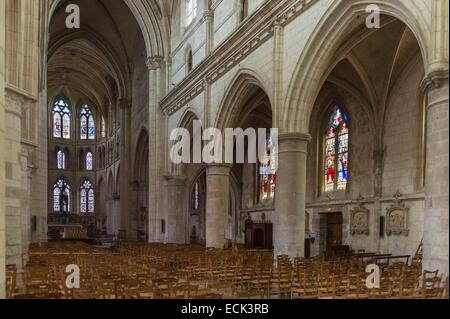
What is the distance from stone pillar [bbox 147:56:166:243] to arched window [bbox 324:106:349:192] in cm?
1141

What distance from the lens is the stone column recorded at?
8438 millimetres

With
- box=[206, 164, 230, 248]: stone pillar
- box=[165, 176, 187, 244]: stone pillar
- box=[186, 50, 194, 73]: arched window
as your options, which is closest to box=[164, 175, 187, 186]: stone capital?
box=[165, 176, 187, 244]: stone pillar

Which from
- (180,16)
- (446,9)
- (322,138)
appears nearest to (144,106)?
(180,16)

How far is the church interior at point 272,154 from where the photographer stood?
8.80m

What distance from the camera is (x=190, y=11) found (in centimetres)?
2731

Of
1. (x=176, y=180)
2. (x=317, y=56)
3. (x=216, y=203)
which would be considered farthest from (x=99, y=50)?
(x=317, y=56)

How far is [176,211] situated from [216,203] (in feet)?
25.6

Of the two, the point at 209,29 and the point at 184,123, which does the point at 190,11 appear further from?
the point at 184,123

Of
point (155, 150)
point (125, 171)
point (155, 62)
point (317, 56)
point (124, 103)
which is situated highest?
point (155, 62)

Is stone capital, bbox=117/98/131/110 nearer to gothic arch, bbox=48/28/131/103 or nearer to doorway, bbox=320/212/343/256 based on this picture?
gothic arch, bbox=48/28/131/103

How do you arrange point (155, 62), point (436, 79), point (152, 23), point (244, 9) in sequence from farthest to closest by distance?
point (155, 62)
point (152, 23)
point (244, 9)
point (436, 79)

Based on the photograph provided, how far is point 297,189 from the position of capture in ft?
50.3

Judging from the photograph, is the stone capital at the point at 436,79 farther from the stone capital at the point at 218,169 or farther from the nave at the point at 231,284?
the stone capital at the point at 218,169
